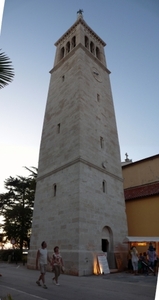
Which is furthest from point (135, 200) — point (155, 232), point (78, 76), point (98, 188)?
point (78, 76)

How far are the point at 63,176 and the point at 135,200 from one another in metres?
7.01

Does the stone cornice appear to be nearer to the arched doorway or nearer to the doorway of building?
the arched doorway

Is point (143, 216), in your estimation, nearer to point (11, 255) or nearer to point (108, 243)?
point (108, 243)

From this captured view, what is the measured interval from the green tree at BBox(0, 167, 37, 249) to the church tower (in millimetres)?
10522

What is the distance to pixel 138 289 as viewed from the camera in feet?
24.1

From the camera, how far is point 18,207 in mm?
25453

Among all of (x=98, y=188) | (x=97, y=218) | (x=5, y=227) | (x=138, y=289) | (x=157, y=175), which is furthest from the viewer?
(x=5, y=227)

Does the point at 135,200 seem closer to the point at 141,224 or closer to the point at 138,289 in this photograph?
the point at 141,224

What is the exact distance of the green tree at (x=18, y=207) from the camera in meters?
25.0

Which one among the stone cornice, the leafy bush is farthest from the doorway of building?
the leafy bush

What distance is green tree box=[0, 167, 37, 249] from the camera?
82.1 feet

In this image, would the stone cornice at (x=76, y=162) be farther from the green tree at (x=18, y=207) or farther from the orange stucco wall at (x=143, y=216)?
the green tree at (x=18, y=207)

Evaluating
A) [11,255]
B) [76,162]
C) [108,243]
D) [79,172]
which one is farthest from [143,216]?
[11,255]

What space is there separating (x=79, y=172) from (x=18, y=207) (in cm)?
1503
